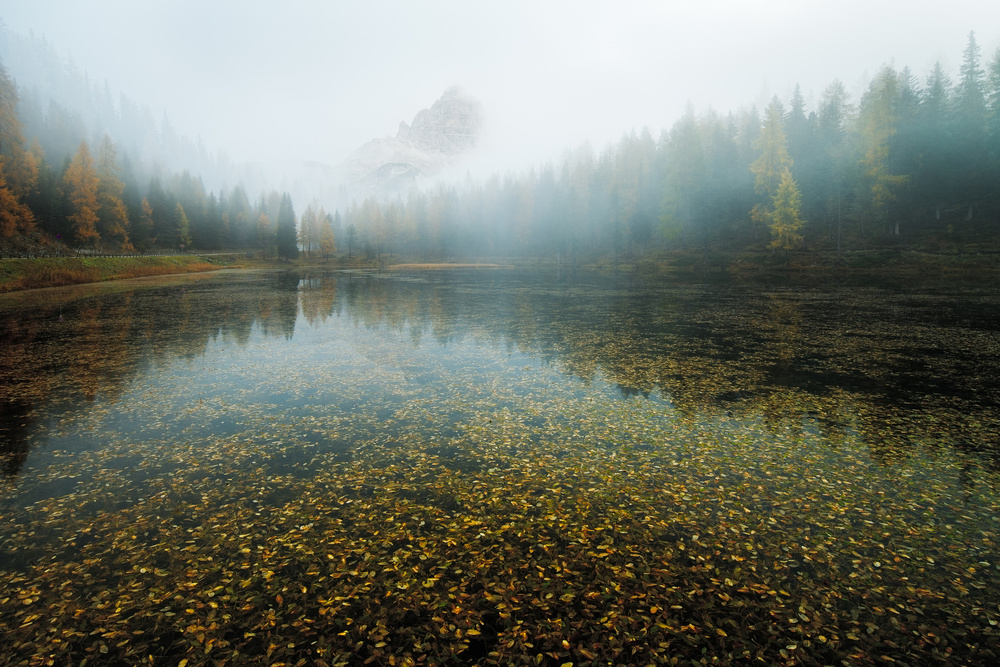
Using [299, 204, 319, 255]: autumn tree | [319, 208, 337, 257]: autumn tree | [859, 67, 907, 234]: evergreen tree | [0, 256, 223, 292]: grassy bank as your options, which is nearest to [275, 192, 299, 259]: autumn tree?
[319, 208, 337, 257]: autumn tree

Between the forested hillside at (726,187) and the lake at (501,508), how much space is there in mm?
55028

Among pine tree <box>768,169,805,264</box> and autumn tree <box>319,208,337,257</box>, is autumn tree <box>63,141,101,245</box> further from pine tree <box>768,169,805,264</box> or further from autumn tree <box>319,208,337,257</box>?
pine tree <box>768,169,805,264</box>

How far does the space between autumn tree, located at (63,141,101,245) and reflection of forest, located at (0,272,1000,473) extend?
38.3 metres

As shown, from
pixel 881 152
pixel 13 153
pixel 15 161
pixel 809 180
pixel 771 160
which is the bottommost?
pixel 809 180

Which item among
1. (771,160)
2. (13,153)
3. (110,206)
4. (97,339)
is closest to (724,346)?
(97,339)

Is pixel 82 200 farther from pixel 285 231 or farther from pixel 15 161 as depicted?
pixel 285 231

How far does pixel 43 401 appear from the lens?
50.1 ft

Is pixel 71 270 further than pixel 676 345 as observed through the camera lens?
Yes

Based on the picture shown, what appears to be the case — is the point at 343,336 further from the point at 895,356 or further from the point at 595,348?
the point at 895,356

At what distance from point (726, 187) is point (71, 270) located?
96405 millimetres

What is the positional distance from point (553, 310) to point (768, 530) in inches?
1164

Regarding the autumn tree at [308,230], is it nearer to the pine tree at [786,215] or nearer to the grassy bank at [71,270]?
the grassy bank at [71,270]

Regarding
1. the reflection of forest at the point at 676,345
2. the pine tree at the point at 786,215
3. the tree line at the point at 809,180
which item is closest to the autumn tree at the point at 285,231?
the tree line at the point at 809,180

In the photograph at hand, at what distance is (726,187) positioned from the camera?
76.7m
